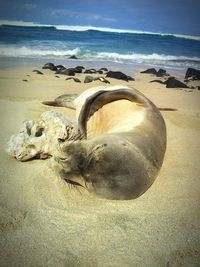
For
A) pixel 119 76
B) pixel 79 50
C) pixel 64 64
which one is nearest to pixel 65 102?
pixel 119 76

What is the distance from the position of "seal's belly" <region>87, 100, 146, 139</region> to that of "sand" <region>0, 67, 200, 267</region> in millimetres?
523

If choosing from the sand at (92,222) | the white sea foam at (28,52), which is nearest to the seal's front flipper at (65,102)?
the sand at (92,222)

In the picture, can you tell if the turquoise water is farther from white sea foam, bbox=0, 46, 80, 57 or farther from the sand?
the sand

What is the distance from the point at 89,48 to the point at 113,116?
14787 mm

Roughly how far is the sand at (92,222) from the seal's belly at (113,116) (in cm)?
52

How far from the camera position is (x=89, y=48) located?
16922 mm

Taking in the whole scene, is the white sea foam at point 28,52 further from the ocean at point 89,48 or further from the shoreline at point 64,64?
the shoreline at point 64,64

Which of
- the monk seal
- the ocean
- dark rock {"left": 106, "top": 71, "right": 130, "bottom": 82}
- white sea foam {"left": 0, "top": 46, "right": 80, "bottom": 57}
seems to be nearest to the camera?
the monk seal

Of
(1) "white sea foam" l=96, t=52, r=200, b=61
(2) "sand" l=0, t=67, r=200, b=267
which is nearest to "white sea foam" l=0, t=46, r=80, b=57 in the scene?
(1) "white sea foam" l=96, t=52, r=200, b=61

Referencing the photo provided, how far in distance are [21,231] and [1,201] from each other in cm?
35

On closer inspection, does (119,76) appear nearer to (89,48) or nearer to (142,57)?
(142,57)

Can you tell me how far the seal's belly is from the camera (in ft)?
8.93

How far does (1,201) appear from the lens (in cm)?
191

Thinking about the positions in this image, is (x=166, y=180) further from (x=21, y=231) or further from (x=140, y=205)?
(x=21, y=231)
